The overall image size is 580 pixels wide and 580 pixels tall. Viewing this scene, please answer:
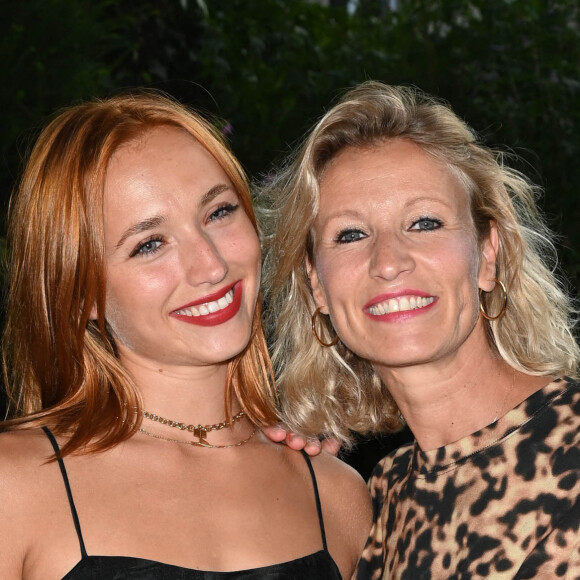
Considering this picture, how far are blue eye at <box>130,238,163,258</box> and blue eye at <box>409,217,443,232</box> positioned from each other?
28.3 inches

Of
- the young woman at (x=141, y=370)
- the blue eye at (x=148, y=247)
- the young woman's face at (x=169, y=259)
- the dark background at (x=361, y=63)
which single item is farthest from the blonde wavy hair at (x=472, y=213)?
the dark background at (x=361, y=63)

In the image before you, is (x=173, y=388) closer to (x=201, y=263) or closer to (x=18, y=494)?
(x=201, y=263)

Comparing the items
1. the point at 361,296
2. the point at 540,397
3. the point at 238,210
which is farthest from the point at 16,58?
the point at 540,397

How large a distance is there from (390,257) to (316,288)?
1.50ft

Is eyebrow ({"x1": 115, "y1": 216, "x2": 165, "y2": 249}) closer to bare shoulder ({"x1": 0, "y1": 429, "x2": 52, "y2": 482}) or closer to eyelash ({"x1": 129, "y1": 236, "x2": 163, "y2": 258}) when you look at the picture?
eyelash ({"x1": 129, "y1": 236, "x2": 163, "y2": 258})

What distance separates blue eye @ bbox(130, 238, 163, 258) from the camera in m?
2.92

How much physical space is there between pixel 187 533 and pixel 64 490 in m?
0.35

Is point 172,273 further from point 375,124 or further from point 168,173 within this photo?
point 375,124

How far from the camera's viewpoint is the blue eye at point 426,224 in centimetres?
295

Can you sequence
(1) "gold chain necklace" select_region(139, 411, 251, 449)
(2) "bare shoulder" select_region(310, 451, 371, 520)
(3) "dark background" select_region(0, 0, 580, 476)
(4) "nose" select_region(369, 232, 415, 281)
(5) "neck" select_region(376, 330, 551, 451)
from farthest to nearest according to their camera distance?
(3) "dark background" select_region(0, 0, 580, 476), (2) "bare shoulder" select_region(310, 451, 371, 520), (1) "gold chain necklace" select_region(139, 411, 251, 449), (5) "neck" select_region(376, 330, 551, 451), (4) "nose" select_region(369, 232, 415, 281)

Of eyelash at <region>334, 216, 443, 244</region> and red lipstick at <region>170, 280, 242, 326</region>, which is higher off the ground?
eyelash at <region>334, 216, 443, 244</region>

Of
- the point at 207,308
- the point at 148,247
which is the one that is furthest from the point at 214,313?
the point at 148,247

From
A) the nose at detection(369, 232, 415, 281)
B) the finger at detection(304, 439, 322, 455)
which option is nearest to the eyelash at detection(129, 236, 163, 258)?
the nose at detection(369, 232, 415, 281)

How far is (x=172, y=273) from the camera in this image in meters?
2.90
